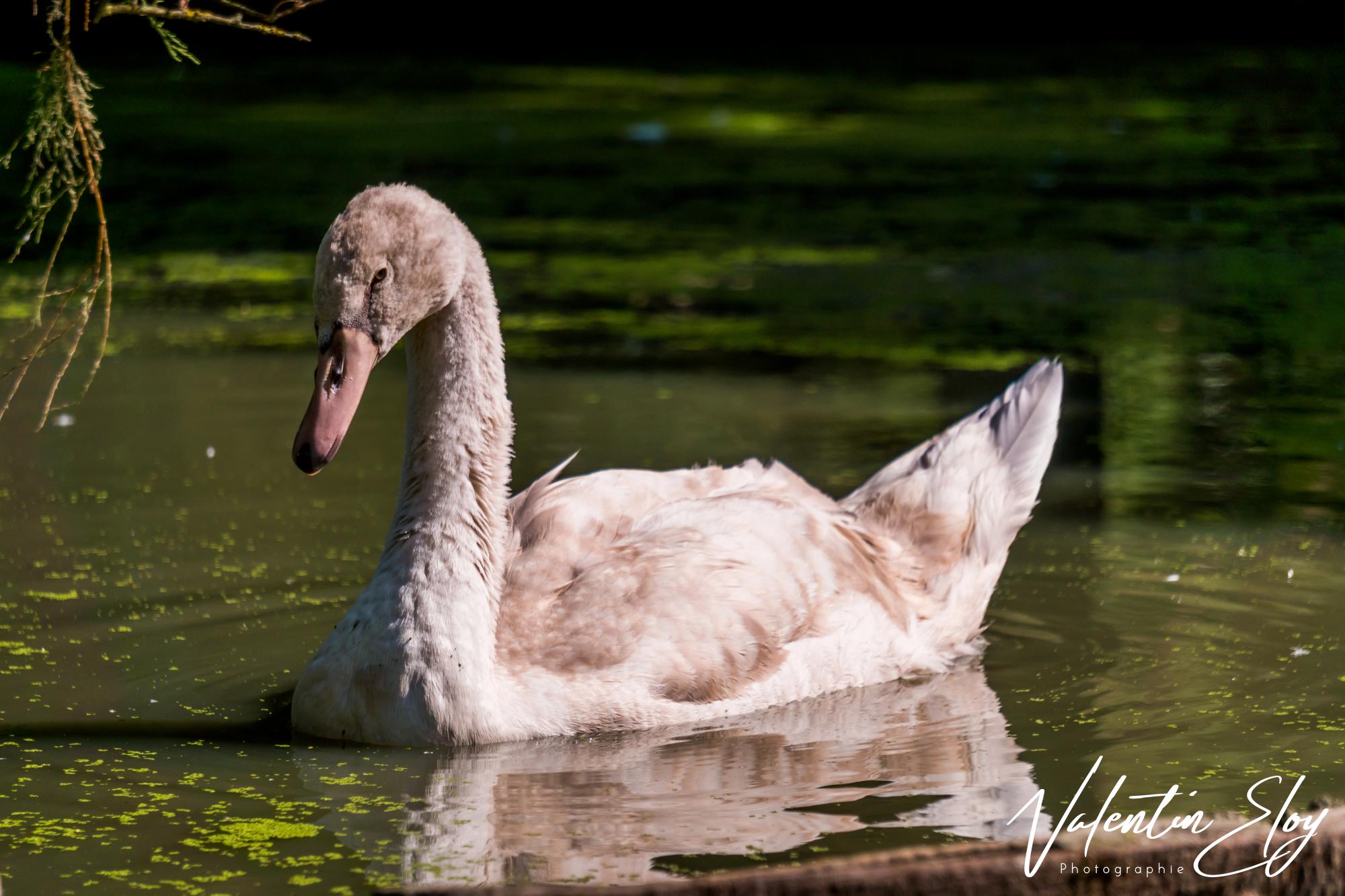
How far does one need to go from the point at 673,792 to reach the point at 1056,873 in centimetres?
194

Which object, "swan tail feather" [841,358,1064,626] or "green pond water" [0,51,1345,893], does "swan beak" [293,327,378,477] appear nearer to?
"green pond water" [0,51,1345,893]

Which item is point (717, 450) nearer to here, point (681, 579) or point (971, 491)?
point (971, 491)

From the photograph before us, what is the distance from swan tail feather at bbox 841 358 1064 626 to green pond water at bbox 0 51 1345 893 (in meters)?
0.24

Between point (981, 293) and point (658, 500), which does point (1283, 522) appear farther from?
point (981, 293)

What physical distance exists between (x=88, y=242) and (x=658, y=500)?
944 cm

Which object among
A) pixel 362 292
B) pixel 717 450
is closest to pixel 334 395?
pixel 362 292

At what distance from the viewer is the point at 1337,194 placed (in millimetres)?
16406

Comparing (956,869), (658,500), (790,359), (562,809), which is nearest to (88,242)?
(790,359)

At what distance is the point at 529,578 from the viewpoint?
21.0 ft

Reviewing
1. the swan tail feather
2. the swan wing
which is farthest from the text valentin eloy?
the swan tail feather

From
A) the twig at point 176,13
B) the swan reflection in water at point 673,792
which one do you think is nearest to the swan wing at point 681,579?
the swan reflection in water at point 673,792

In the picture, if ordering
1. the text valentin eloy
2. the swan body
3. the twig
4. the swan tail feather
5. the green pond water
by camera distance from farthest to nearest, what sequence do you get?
the swan tail feather < the swan body < the green pond water < the twig < the text valentin eloy

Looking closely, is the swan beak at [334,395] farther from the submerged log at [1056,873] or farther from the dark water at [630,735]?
the submerged log at [1056,873]

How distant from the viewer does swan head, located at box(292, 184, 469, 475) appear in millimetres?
5613
